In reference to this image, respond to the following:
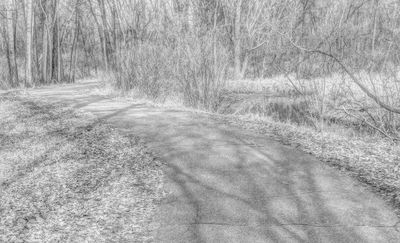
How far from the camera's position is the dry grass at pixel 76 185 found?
14.6 feet

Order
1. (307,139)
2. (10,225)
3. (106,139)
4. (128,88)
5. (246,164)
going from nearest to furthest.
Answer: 1. (10,225)
2. (246,164)
3. (307,139)
4. (106,139)
5. (128,88)

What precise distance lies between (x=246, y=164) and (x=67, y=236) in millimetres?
2538

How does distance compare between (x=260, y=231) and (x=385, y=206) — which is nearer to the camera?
(x=260, y=231)

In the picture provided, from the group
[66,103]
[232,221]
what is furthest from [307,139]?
[66,103]

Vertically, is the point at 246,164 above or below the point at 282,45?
below

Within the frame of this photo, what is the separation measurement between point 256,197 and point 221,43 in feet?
34.5

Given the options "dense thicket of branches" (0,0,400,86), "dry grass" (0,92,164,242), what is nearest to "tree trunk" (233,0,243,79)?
"dense thicket of branches" (0,0,400,86)

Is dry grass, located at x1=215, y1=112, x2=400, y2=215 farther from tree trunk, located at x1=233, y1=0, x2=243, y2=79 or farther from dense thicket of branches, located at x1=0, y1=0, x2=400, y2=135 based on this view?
tree trunk, located at x1=233, y1=0, x2=243, y2=79

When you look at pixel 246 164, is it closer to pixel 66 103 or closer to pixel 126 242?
pixel 126 242

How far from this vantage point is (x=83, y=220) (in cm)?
467

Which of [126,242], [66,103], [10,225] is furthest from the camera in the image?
[66,103]

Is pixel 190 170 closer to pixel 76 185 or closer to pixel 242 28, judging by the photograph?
pixel 76 185

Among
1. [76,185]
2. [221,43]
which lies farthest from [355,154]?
[221,43]

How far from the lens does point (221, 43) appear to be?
1492cm
